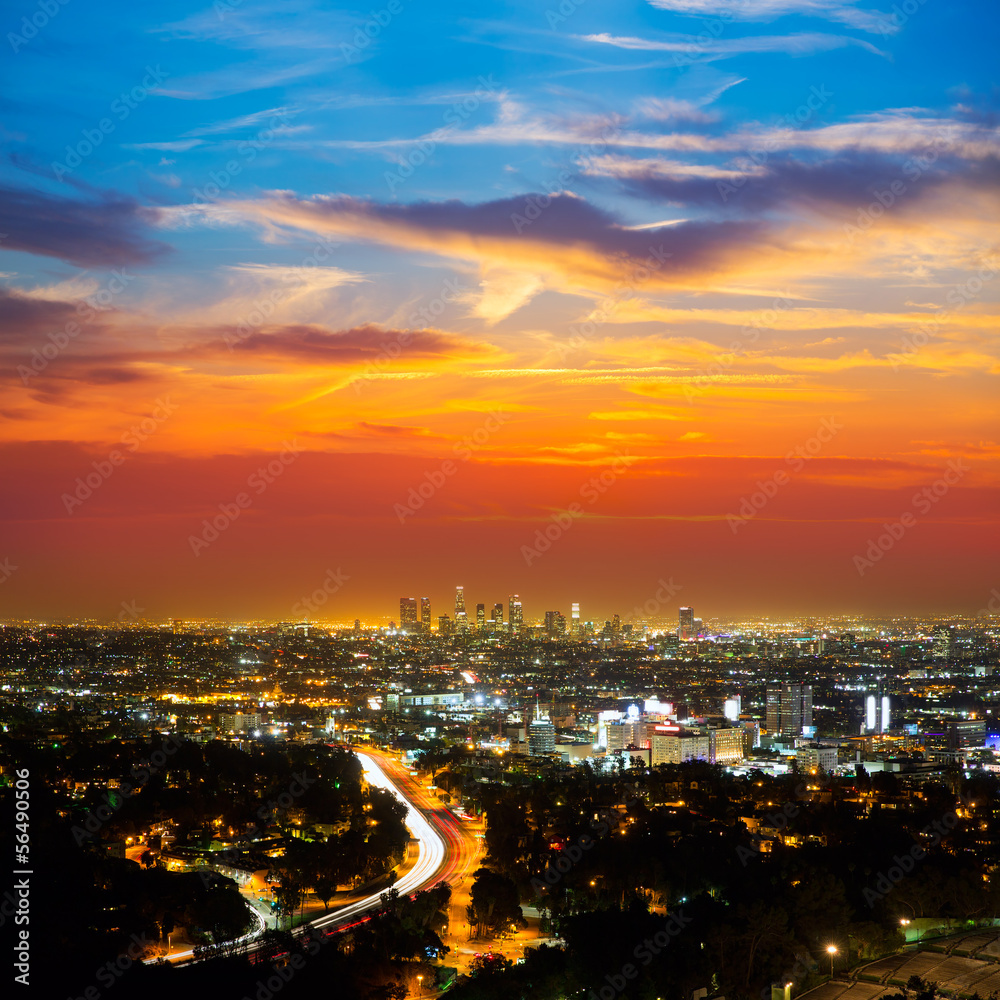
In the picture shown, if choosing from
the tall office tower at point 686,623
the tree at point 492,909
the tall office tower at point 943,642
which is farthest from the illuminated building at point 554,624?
the tree at point 492,909

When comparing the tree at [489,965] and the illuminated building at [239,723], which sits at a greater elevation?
the tree at [489,965]

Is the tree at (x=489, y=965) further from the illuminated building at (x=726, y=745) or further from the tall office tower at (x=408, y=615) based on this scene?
the tall office tower at (x=408, y=615)

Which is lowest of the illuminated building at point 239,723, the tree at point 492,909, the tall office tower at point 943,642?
the tall office tower at point 943,642

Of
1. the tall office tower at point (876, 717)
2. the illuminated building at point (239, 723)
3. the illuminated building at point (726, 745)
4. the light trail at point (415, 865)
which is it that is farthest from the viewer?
the tall office tower at point (876, 717)

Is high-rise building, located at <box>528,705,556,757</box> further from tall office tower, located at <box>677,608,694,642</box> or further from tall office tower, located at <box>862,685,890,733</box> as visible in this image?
tall office tower, located at <box>677,608,694,642</box>

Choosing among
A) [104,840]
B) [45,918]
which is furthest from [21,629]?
[45,918]

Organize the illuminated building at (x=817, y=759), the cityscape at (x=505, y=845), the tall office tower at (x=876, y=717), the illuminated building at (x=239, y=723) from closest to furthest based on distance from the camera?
the cityscape at (x=505, y=845), the illuminated building at (x=817, y=759), the illuminated building at (x=239, y=723), the tall office tower at (x=876, y=717)

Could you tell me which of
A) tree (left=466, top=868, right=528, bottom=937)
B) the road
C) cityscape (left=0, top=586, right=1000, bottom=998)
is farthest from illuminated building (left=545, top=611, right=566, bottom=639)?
tree (left=466, top=868, right=528, bottom=937)

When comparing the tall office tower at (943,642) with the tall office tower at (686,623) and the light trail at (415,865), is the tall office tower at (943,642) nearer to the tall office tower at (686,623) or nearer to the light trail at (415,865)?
the tall office tower at (686,623)

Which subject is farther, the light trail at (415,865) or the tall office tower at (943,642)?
the tall office tower at (943,642)
